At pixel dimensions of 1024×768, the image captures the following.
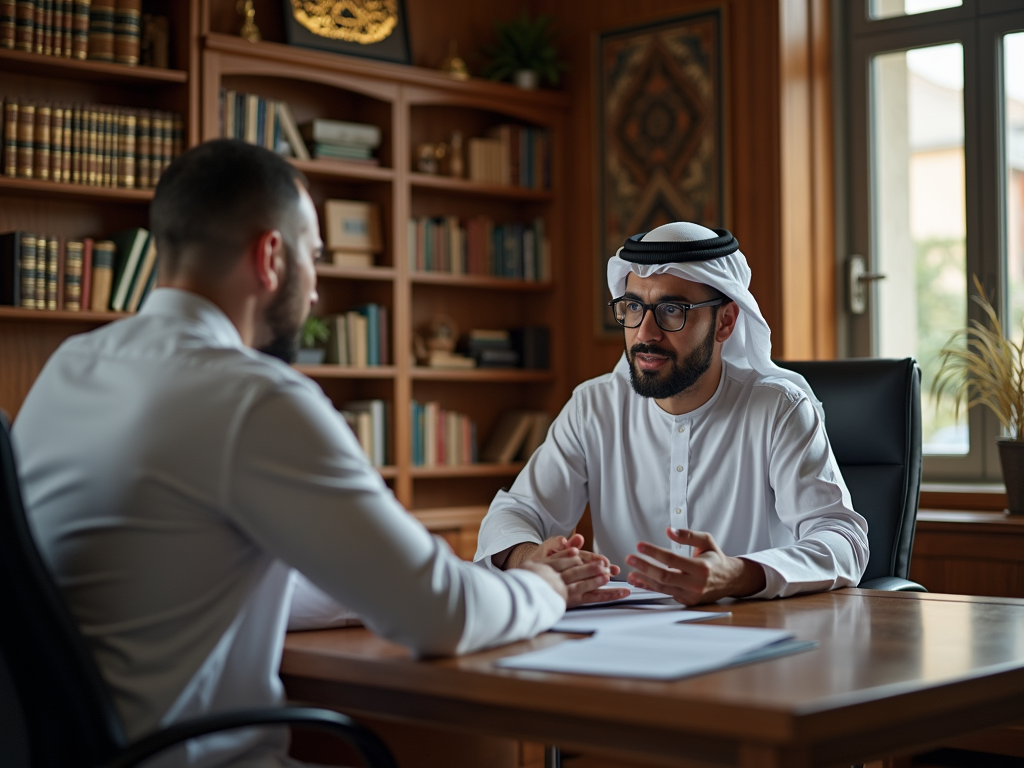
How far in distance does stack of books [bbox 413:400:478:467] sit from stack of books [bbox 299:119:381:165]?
1033 mm

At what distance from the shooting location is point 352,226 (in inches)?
187

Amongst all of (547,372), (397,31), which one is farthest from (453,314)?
(397,31)

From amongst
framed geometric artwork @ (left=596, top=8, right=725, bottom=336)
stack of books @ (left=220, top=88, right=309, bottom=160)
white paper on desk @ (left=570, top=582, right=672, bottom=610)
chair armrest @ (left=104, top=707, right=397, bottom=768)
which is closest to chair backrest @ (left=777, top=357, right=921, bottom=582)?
white paper on desk @ (left=570, top=582, right=672, bottom=610)

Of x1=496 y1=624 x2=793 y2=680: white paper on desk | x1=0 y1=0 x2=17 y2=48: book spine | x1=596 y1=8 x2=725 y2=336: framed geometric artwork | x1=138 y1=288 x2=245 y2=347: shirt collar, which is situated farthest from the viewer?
x1=596 y1=8 x2=725 y2=336: framed geometric artwork

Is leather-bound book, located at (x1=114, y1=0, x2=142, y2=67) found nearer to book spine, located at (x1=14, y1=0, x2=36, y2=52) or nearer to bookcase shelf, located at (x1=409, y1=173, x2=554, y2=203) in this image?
book spine, located at (x1=14, y1=0, x2=36, y2=52)

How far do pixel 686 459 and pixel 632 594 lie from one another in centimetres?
70

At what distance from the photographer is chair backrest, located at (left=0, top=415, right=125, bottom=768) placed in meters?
1.16

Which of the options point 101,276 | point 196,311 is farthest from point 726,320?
point 101,276

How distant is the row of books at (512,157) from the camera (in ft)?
16.8

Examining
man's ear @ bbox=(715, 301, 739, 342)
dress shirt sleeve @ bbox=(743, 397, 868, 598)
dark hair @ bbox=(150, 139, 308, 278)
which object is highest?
dark hair @ bbox=(150, 139, 308, 278)

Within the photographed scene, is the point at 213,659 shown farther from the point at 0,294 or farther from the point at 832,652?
the point at 0,294

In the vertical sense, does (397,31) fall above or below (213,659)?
above

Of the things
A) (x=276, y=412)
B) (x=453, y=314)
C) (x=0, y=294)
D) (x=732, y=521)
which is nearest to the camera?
(x=276, y=412)

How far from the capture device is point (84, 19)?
395 centimetres
